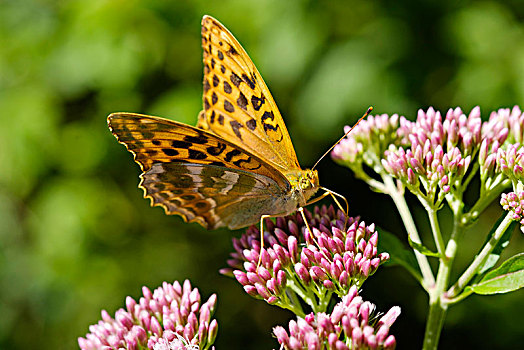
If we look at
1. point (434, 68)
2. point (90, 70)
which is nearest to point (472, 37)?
point (434, 68)

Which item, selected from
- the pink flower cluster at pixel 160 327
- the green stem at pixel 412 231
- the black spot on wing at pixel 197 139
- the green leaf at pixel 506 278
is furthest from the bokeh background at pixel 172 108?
the pink flower cluster at pixel 160 327

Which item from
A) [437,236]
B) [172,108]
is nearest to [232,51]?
[437,236]

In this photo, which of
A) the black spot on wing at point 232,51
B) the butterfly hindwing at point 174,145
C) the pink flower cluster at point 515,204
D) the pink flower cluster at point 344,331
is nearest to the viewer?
the pink flower cluster at point 344,331

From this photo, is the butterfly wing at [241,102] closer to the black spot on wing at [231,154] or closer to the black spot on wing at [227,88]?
the black spot on wing at [227,88]

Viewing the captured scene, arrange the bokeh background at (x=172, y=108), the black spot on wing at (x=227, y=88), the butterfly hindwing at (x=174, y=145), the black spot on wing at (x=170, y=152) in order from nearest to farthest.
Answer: the butterfly hindwing at (x=174, y=145), the black spot on wing at (x=170, y=152), the black spot on wing at (x=227, y=88), the bokeh background at (x=172, y=108)

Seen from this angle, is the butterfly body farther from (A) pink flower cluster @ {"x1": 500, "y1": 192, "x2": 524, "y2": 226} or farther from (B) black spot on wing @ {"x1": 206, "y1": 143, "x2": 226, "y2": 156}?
(A) pink flower cluster @ {"x1": 500, "y1": 192, "x2": 524, "y2": 226}

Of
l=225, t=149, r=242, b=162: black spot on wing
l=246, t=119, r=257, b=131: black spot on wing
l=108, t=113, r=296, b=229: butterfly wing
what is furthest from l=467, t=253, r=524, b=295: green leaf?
l=246, t=119, r=257, b=131: black spot on wing

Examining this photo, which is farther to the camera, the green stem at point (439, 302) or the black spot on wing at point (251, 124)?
the black spot on wing at point (251, 124)
